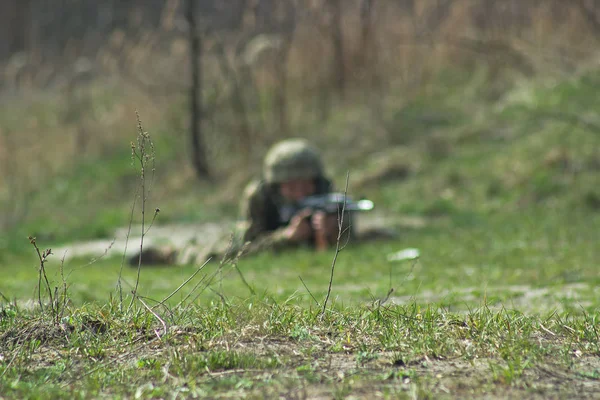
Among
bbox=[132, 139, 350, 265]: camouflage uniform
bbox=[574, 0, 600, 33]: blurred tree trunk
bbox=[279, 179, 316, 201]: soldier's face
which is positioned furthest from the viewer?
bbox=[574, 0, 600, 33]: blurred tree trunk

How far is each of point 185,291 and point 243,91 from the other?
1173 cm

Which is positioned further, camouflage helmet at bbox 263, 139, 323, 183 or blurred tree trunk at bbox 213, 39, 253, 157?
blurred tree trunk at bbox 213, 39, 253, 157

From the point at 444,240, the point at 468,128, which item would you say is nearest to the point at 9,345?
the point at 444,240

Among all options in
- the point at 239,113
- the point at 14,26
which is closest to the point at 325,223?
the point at 239,113

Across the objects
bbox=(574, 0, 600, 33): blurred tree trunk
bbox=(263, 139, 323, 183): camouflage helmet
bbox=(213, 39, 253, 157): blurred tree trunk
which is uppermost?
bbox=(574, 0, 600, 33): blurred tree trunk

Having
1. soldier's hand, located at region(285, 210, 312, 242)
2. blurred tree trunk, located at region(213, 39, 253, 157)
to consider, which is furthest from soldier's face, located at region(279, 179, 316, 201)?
blurred tree trunk, located at region(213, 39, 253, 157)

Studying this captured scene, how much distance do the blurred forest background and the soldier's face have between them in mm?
4254

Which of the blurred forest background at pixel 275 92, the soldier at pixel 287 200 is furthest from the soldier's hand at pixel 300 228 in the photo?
the blurred forest background at pixel 275 92

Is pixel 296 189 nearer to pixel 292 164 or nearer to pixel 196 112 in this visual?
pixel 292 164

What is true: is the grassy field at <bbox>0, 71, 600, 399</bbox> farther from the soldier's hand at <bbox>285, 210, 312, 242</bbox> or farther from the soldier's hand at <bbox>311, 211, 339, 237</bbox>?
the soldier's hand at <bbox>311, 211, 339, 237</bbox>

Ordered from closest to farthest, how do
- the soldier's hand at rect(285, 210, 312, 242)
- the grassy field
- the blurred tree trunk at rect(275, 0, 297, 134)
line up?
the grassy field
the soldier's hand at rect(285, 210, 312, 242)
the blurred tree trunk at rect(275, 0, 297, 134)

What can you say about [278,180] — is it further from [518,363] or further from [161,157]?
[161,157]

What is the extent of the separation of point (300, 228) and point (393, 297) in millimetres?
4010

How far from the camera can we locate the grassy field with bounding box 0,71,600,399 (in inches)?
116
